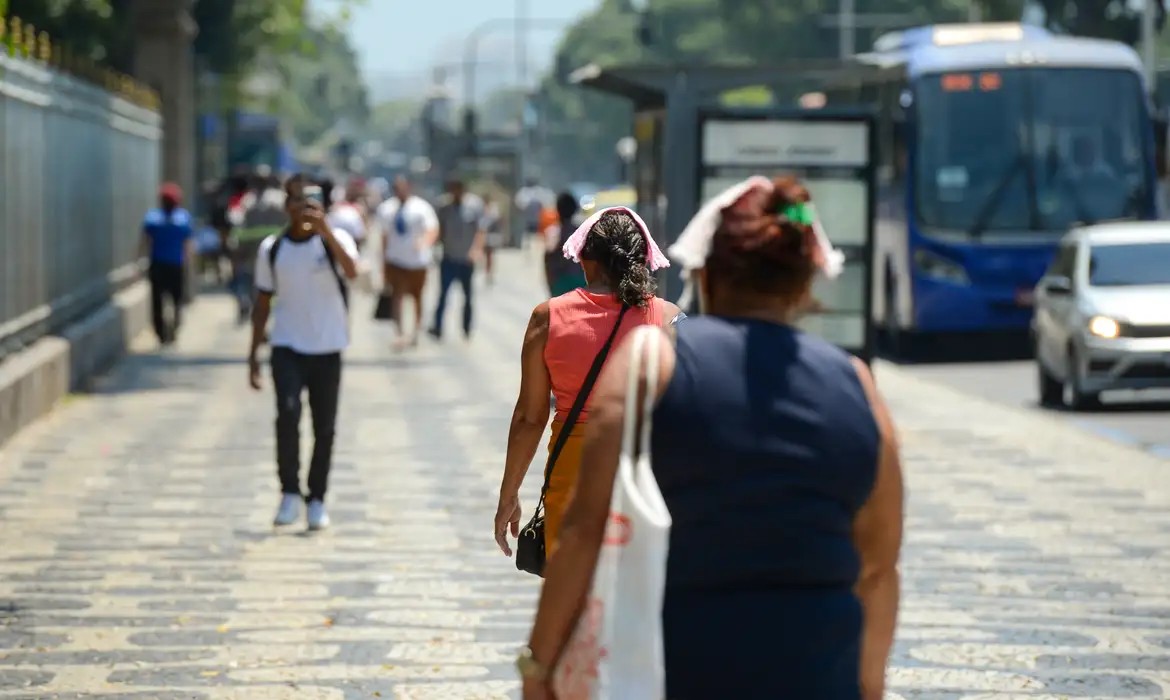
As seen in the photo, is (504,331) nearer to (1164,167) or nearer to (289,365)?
(1164,167)

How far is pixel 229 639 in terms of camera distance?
28.8 ft

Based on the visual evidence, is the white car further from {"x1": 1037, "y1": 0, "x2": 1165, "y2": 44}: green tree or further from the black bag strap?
{"x1": 1037, "y1": 0, "x2": 1165, "y2": 44}: green tree

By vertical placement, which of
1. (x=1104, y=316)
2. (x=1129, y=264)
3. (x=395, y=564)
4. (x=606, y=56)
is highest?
(x=606, y=56)

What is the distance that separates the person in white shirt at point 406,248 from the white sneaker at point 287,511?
42.1ft

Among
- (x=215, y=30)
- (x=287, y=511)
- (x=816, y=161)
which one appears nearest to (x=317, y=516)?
(x=287, y=511)

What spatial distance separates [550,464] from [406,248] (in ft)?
61.3

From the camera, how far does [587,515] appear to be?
4.04 metres

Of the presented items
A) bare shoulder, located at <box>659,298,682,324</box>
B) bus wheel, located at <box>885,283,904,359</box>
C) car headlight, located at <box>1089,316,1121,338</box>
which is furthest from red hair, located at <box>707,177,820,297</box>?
bus wheel, located at <box>885,283,904,359</box>

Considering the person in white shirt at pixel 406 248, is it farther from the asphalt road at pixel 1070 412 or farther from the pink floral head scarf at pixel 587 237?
the pink floral head scarf at pixel 587 237

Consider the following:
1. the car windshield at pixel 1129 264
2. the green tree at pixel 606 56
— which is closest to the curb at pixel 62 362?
the car windshield at pixel 1129 264

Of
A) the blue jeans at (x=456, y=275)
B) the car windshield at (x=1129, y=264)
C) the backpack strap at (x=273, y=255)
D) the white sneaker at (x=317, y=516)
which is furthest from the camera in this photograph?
the blue jeans at (x=456, y=275)

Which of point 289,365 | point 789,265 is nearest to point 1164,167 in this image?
point 289,365

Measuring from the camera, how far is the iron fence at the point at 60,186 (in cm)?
1669

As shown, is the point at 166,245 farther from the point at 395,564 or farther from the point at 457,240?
the point at 395,564
